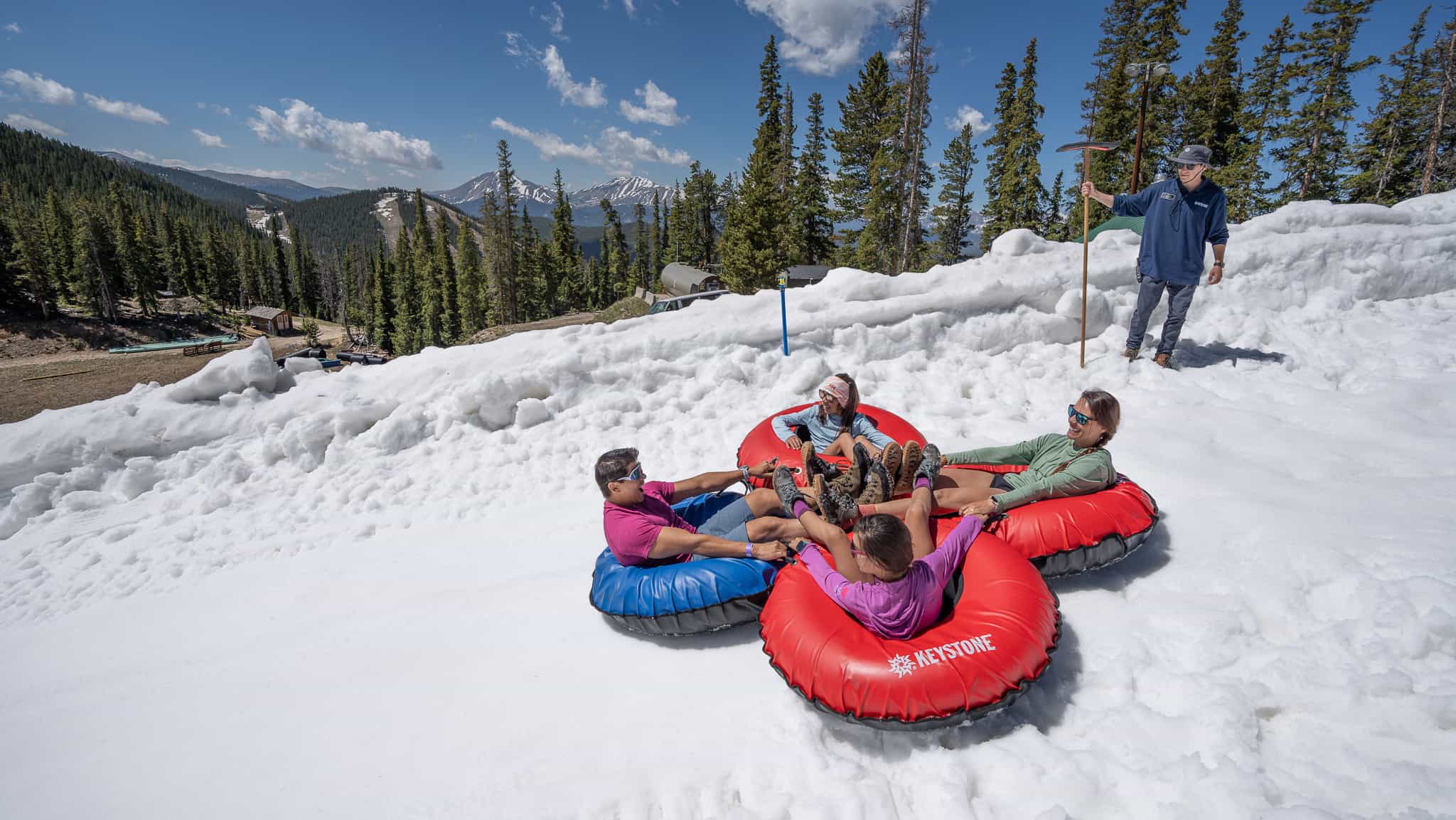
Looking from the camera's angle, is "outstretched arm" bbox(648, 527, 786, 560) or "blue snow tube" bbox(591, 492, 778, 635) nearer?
"blue snow tube" bbox(591, 492, 778, 635)

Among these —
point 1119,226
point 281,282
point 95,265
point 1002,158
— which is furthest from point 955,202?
point 281,282

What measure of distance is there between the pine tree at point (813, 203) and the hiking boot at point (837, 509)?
108ft

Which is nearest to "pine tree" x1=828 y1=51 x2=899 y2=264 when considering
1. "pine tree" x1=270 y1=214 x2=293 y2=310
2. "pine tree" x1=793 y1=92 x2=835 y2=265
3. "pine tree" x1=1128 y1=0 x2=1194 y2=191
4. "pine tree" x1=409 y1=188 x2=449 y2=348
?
"pine tree" x1=793 y1=92 x2=835 y2=265

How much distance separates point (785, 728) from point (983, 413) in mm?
5304

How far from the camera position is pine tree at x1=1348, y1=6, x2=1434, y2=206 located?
86.6ft

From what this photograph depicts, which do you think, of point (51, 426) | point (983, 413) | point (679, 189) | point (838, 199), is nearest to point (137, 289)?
point (679, 189)

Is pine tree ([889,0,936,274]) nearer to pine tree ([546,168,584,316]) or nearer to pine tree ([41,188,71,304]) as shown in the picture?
pine tree ([546,168,584,316])

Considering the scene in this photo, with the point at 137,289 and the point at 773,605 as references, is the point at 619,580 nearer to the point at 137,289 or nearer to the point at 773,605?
the point at 773,605

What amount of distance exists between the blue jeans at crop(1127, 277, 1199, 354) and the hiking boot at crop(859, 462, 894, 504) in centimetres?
572

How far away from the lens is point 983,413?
283 inches

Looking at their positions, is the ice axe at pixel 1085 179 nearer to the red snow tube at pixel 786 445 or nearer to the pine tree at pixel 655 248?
the red snow tube at pixel 786 445

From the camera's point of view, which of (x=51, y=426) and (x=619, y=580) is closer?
(x=619, y=580)

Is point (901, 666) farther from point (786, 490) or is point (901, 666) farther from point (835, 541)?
point (786, 490)

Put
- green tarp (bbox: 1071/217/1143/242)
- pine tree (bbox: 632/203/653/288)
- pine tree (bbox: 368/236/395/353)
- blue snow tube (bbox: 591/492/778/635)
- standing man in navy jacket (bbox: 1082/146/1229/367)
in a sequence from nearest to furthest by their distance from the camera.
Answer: blue snow tube (bbox: 591/492/778/635) < standing man in navy jacket (bbox: 1082/146/1229/367) < green tarp (bbox: 1071/217/1143/242) < pine tree (bbox: 632/203/653/288) < pine tree (bbox: 368/236/395/353)
